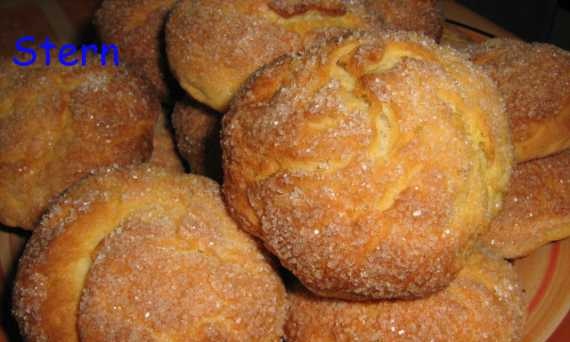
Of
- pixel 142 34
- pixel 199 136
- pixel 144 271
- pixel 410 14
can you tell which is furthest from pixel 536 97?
pixel 142 34

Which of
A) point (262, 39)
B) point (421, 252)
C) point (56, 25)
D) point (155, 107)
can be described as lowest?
point (56, 25)

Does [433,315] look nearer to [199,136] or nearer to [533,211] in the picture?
[533,211]

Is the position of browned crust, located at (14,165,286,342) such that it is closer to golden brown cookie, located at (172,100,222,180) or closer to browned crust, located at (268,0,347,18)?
golden brown cookie, located at (172,100,222,180)

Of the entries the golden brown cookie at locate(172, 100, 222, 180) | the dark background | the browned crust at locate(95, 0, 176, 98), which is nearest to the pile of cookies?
the golden brown cookie at locate(172, 100, 222, 180)

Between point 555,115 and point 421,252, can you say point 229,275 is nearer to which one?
point 421,252

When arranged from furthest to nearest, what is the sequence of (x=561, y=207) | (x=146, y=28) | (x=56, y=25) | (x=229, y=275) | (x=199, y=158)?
(x=56, y=25) < (x=146, y=28) < (x=199, y=158) < (x=561, y=207) < (x=229, y=275)

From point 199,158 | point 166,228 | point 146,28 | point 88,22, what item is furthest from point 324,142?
point 88,22
